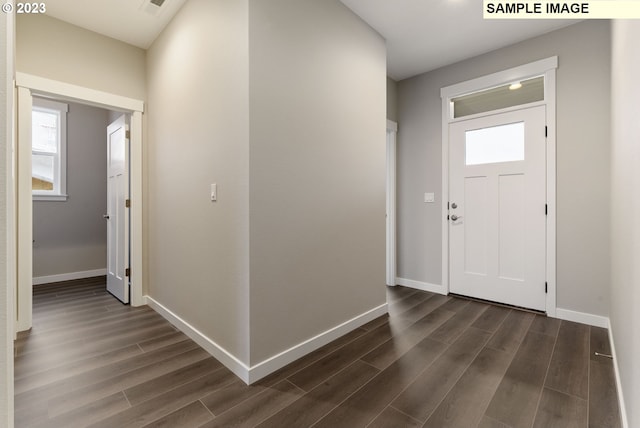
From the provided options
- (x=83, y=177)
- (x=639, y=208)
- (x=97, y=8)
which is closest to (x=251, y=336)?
(x=639, y=208)

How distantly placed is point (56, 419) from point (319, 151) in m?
2.15

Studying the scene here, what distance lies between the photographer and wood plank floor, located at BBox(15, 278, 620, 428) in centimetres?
148

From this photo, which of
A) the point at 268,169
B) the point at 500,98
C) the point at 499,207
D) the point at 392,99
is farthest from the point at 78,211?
the point at 500,98

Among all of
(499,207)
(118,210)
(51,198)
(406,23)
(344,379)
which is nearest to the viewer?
(344,379)

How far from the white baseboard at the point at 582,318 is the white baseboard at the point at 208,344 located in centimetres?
292

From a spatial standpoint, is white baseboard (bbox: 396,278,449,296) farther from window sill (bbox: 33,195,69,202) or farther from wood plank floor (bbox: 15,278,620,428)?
window sill (bbox: 33,195,69,202)

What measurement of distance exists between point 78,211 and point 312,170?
4204mm

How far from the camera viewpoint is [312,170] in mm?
2180

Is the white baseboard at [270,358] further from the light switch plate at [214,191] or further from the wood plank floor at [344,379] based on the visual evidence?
the light switch plate at [214,191]

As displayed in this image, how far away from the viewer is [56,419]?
1458 mm

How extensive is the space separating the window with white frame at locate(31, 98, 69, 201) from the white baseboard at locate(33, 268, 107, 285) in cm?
109

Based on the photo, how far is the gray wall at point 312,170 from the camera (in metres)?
1.85

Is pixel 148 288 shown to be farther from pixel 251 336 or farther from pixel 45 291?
pixel 251 336

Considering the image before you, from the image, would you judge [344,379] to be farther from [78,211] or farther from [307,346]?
[78,211]
